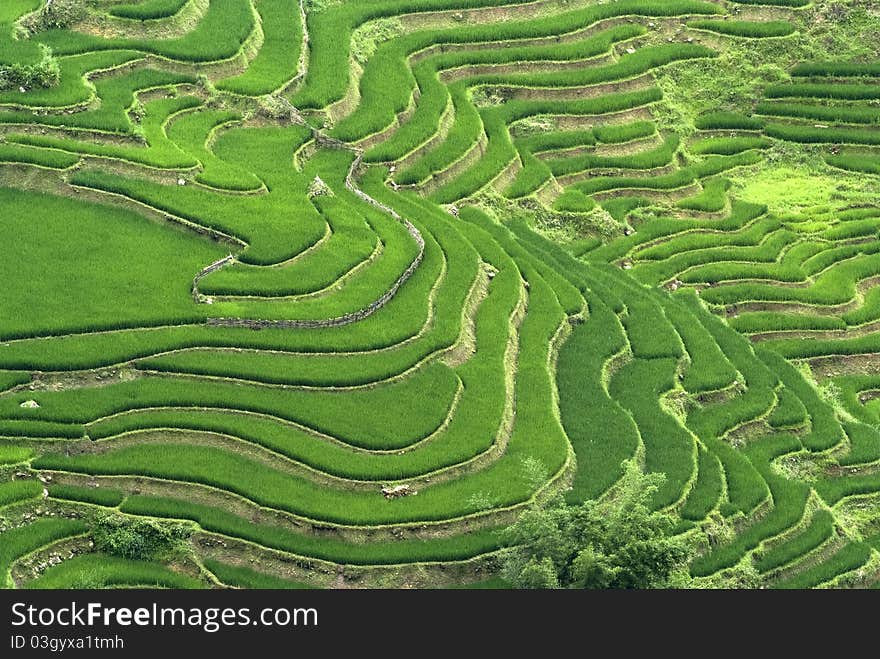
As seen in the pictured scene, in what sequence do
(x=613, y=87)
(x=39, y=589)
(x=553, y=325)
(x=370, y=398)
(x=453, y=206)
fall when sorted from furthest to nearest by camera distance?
(x=613, y=87) < (x=453, y=206) < (x=553, y=325) < (x=370, y=398) < (x=39, y=589)

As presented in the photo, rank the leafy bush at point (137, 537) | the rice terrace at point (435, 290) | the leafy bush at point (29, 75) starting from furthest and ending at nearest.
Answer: the leafy bush at point (29, 75)
the rice terrace at point (435, 290)
the leafy bush at point (137, 537)

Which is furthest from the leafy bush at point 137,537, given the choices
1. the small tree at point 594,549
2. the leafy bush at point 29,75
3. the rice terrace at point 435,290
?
the leafy bush at point 29,75

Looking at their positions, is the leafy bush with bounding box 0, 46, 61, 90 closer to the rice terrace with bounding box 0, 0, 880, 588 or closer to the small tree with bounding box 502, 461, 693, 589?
the rice terrace with bounding box 0, 0, 880, 588

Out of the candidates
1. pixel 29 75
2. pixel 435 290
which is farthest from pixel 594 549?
pixel 29 75

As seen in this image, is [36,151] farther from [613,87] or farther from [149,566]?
[613,87]

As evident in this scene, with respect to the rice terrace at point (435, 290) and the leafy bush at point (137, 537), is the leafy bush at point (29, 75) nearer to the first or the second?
the rice terrace at point (435, 290)

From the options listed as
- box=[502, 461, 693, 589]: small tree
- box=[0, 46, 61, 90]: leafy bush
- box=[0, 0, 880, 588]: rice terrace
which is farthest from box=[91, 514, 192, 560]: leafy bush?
box=[0, 46, 61, 90]: leafy bush

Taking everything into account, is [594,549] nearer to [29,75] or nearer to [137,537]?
[137,537]

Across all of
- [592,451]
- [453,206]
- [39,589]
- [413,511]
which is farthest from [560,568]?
[453,206]
